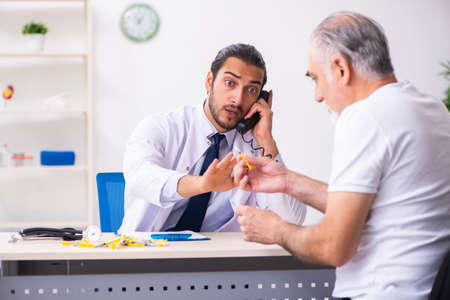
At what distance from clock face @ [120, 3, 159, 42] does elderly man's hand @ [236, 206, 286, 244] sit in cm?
353

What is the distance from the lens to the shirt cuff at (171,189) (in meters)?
1.99

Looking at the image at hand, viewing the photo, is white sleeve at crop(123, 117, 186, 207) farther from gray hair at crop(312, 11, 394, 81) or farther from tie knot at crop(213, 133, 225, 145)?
gray hair at crop(312, 11, 394, 81)

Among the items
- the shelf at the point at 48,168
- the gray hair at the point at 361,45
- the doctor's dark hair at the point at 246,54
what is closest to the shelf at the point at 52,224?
the shelf at the point at 48,168

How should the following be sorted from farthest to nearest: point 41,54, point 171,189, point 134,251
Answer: point 41,54 < point 171,189 < point 134,251

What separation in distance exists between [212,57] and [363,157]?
3.81 metres

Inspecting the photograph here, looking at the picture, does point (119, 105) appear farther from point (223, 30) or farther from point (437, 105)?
point (437, 105)

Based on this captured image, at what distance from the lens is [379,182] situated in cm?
129

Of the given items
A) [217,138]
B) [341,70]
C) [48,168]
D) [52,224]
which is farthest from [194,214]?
[52,224]

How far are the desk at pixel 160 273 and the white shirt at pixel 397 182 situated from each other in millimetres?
470

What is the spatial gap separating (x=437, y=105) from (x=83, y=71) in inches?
153

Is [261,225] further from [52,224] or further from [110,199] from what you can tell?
[52,224]

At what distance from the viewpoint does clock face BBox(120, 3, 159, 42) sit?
4836 mm

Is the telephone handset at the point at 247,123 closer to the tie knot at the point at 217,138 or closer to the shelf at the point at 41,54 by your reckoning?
the tie knot at the point at 217,138

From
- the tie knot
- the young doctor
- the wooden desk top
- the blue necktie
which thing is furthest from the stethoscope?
the tie knot
